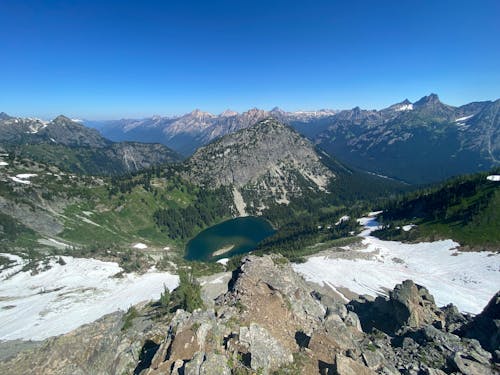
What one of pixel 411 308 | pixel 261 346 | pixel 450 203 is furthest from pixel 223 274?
pixel 450 203

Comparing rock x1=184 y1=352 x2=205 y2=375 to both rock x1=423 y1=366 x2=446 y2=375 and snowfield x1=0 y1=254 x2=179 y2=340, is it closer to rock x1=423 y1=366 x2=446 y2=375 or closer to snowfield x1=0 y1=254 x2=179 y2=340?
rock x1=423 y1=366 x2=446 y2=375

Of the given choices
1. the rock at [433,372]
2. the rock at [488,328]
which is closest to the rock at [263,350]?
the rock at [433,372]

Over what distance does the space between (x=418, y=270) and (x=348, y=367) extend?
9422 cm

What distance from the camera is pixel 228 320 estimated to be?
3142 cm

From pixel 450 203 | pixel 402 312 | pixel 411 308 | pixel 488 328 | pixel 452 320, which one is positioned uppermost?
pixel 488 328

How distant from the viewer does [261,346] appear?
24844 millimetres

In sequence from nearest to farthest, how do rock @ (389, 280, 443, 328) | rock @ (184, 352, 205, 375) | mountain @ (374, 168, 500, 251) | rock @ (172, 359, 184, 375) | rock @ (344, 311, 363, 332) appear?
rock @ (184, 352, 205, 375), rock @ (172, 359, 184, 375), rock @ (344, 311, 363, 332), rock @ (389, 280, 443, 328), mountain @ (374, 168, 500, 251)

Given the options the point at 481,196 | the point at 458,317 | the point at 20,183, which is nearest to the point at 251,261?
the point at 458,317

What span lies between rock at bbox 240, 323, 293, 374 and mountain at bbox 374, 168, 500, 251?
4350 inches

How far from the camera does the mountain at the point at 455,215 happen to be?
372 feet

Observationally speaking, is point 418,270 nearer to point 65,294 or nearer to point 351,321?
point 351,321

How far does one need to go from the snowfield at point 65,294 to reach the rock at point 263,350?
6192 cm

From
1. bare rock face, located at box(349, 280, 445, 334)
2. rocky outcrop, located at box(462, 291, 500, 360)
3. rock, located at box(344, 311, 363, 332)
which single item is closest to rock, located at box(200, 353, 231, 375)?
rock, located at box(344, 311, 363, 332)

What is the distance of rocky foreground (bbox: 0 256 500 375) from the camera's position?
23156 mm
